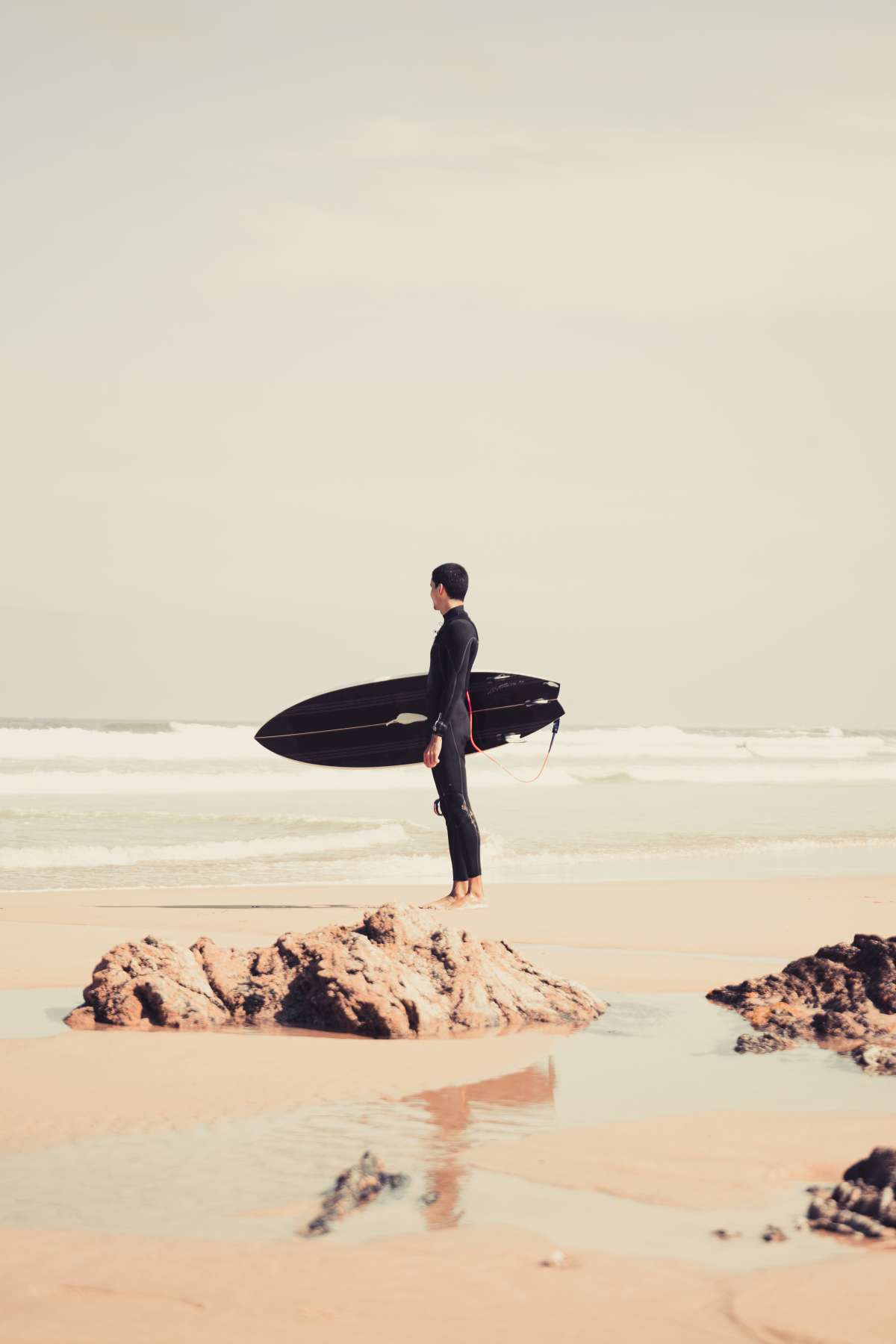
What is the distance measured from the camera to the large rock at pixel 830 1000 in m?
4.62

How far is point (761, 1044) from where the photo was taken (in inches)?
175

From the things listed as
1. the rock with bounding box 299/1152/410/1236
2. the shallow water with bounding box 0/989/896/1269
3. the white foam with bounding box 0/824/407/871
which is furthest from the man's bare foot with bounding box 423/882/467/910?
the rock with bounding box 299/1152/410/1236

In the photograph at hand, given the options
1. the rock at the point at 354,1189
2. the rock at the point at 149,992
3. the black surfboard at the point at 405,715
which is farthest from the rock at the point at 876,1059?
the black surfboard at the point at 405,715

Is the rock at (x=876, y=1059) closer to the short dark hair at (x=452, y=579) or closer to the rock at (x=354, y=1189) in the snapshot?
the rock at (x=354, y=1189)

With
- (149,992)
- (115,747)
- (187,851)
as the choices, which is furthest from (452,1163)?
(115,747)

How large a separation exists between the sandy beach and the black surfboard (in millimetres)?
4765

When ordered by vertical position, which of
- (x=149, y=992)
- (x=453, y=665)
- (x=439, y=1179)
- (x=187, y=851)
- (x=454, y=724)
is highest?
(x=453, y=665)

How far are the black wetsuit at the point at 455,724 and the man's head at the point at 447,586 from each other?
6cm

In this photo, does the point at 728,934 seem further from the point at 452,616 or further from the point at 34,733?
the point at 34,733

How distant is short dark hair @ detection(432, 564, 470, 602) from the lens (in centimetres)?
781

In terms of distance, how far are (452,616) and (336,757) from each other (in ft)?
9.89

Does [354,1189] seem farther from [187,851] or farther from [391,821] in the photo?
[391,821]

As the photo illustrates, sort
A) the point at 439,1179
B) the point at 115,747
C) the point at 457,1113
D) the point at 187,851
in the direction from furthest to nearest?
the point at 115,747 < the point at 187,851 < the point at 457,1113 < the point at 439,1179

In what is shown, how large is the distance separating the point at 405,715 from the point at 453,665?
106 inches
